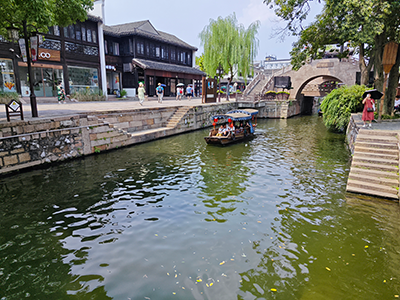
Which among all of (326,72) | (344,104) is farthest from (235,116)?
(326,72)

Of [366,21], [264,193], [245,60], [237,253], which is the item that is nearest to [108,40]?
[245,60]

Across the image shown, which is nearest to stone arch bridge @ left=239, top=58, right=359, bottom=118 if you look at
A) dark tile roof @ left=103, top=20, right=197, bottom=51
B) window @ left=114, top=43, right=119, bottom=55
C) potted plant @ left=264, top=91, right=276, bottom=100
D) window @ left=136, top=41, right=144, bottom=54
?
potted plant @ left=264, top=91, right=276, bottom=100

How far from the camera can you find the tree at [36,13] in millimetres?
8578

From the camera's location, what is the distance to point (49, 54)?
21469 mm

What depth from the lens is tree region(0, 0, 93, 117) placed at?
8.58 metres

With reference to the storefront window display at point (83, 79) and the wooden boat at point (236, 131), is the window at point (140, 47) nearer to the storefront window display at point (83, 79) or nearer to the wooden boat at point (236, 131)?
the storefront window display at point (83, 79)

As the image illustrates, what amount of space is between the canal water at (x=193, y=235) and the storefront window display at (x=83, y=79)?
15734mm

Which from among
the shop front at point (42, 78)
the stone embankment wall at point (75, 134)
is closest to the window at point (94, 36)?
the shop front at point (42, 78)

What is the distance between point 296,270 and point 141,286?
2.84m

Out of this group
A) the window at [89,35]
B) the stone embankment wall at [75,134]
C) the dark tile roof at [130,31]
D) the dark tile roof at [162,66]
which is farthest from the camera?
the dark tile roof at [162,66]

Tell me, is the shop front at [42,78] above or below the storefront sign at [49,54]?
below

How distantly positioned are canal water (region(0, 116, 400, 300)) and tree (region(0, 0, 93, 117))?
18.2ft

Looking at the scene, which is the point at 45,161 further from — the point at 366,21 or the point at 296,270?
the point at 366,21

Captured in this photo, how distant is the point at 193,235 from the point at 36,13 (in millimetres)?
8829
